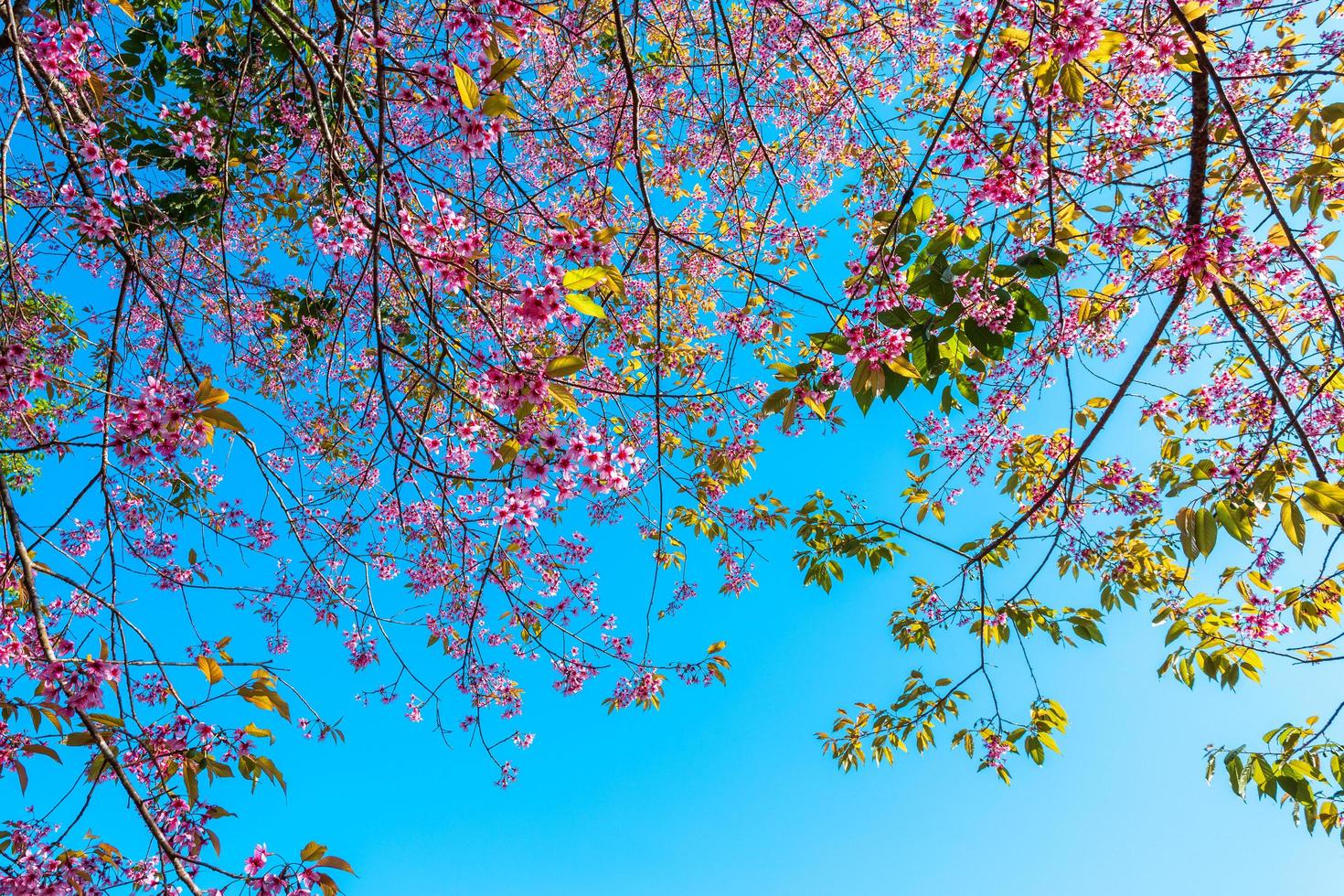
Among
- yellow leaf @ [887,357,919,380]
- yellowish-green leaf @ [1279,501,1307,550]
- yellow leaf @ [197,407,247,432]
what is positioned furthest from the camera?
yellow leaf @ [887,357,919,380]

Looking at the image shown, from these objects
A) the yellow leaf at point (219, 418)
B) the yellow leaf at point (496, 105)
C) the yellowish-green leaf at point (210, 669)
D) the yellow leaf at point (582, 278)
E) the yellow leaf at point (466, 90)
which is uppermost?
the yellow leaf at point (496, 105)

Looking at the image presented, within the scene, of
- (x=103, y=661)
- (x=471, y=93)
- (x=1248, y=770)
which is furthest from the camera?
(x=1248, y=770)

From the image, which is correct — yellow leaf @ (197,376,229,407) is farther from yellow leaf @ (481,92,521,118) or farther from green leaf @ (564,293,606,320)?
yellow leaf @ (481,92,521,118)

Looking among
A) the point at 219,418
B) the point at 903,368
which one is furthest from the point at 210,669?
the point at 903,368

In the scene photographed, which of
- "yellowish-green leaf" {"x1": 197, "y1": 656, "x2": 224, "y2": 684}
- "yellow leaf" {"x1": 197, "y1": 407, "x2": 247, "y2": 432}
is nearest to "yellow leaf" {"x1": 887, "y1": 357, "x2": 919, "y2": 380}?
"yellow leaf" {"x1": 197, "y1": 407, "x2": 247, "y2": 432}

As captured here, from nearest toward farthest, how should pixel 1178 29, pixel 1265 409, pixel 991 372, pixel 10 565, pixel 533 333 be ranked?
1. pixel 10 565
2. pixel 1178 29
3. pixel 1265 409
4. pixel 991 372
5. pixel 533 333

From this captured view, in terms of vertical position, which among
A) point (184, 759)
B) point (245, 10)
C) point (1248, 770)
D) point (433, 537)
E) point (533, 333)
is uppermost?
point (245, 10)

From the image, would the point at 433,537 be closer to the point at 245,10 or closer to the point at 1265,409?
the point at 245,10

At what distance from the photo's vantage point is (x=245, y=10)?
3363 millimetres

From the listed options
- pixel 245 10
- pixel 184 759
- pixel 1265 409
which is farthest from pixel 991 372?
pixel 245 10

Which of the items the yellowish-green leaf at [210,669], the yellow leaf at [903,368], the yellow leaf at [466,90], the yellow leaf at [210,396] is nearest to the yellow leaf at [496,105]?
the yellow leaf at [466,90]

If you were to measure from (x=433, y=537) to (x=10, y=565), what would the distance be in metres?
1.71

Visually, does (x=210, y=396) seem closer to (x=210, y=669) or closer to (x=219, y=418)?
(x=219, y=418)

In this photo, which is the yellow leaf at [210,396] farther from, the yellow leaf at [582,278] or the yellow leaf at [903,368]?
the yellow leaf at [903,368]
